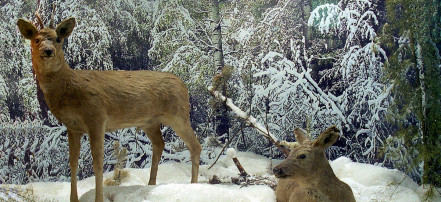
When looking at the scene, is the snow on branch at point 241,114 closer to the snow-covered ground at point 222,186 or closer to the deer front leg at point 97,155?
the snow-covered ground at point 222,186

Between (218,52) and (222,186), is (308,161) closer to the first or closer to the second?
(222,186)

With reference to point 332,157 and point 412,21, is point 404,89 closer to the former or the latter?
point 412,21

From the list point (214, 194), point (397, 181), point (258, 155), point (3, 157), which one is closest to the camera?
point (214, 194)

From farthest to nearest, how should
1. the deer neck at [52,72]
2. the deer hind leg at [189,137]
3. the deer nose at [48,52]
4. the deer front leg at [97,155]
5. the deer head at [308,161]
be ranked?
1. the deer hind leg at [189,137]
2. the deer front leg at [97,155]
3. the deer neck at [52,72]
4. the deer nose at [48,52]
5. the deer head at [308,161]

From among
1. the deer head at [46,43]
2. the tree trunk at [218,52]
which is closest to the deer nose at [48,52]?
the deer head at [46,43]

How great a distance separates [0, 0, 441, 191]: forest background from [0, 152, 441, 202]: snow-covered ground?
0.23 meters

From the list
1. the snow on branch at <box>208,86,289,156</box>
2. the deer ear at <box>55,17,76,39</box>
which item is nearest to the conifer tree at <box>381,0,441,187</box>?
the snow on branch at <box>208,86,289,156</box>

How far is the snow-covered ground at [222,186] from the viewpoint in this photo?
11.6 feet

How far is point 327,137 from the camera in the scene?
2.68m

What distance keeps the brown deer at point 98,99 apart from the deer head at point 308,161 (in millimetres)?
1545

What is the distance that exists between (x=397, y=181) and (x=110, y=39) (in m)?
3.32

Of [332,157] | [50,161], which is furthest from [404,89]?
[50,161]

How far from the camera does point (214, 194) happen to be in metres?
3.51

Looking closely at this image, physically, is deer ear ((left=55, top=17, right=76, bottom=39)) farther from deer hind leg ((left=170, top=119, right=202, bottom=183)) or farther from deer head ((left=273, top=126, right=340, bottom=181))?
deer head ((left=273, top=126, right=340, bottom=181))
